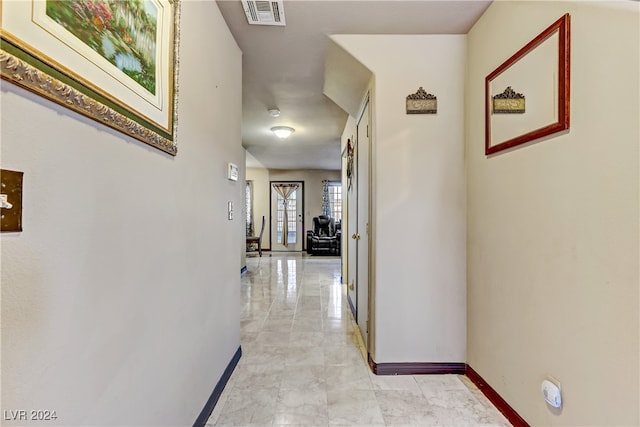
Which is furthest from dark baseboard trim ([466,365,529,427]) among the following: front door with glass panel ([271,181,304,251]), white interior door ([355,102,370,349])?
front door with glass panel ([271,181,304,251])

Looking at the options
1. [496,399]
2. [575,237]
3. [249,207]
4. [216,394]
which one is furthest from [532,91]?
[249,207]

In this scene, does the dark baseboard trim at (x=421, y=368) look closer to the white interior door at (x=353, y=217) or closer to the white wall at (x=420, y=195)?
the white wall at (x=420, y=195)

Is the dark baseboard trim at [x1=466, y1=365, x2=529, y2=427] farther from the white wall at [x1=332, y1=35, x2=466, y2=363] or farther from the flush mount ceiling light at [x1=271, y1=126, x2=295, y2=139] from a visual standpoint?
the flush mount ceiling light at [x1=271, y1=126, x2=295, y2=139]

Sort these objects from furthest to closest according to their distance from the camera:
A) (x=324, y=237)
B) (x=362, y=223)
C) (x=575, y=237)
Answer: (x=324, y=237), (x=362, y=223), (x=575, y=237)

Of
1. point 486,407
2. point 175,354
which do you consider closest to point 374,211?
point 486,407

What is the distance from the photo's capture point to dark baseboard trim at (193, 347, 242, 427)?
1.57m

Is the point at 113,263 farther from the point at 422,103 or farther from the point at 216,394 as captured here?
the point at 422,103

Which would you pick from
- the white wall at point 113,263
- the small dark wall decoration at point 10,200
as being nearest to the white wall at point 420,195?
the white wall at point 113,263

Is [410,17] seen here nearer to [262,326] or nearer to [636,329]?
[636,329]

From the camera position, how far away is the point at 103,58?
844mm

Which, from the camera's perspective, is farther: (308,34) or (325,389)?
(308,34)

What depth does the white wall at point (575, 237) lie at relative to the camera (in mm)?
1055

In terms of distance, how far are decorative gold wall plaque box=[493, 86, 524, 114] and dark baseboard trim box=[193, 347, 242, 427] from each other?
2.27 m

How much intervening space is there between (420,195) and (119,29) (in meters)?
1.86
